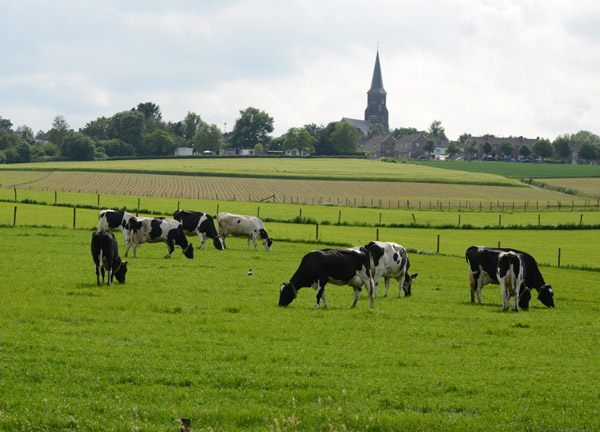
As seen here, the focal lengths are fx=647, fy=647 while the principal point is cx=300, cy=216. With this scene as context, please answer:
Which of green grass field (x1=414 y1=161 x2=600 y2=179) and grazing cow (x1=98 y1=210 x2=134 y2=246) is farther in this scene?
green grass field (x1=414 y1=161 x2=600 y2=179)

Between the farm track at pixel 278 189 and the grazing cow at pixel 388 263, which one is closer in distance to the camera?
the grazing cow at pixel 388 263

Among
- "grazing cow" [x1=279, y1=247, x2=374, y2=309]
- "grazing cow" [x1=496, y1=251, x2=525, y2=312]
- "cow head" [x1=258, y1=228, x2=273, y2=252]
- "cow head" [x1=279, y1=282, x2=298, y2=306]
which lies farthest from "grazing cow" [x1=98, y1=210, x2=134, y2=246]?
"grazing cow" [x1=496, y1=251, x2=525, y2=312]

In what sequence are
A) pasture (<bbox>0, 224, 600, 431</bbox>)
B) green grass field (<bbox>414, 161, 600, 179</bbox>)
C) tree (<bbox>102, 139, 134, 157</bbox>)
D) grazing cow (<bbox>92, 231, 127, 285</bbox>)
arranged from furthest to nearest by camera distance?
tree (<bbox>102, 139, 134, 157</bbox>)
green grass field (<bbox>414, 161, 600, 179</bbox>)
grazing cow (<bbox>92, 231, 127, 285</bbox>)
pasture (<bbox>0, 224, 600, 431</bbox>)

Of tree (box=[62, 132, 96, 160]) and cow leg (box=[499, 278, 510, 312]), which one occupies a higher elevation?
tree (box=[62, 132, 96, 160])

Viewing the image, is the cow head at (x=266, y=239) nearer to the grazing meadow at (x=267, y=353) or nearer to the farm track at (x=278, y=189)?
the grazing meadow at (x=267, y=353)

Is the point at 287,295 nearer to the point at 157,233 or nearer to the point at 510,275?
the point at 510,275

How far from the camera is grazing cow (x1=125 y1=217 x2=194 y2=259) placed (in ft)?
101

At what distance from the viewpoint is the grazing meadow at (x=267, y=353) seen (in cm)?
1016

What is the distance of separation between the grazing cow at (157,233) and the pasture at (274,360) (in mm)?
6941

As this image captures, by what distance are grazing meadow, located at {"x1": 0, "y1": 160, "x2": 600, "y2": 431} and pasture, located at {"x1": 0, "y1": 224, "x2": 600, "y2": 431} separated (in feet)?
0.15

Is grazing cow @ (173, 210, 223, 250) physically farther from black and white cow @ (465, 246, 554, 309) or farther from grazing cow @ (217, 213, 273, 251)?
black and white cow @ (465, 246, 554, 309)

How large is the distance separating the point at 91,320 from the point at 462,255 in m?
32.2

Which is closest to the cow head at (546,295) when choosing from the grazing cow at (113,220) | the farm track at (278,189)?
the grazing cow at (113,220)

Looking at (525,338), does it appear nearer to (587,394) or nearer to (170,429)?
(587,394)
